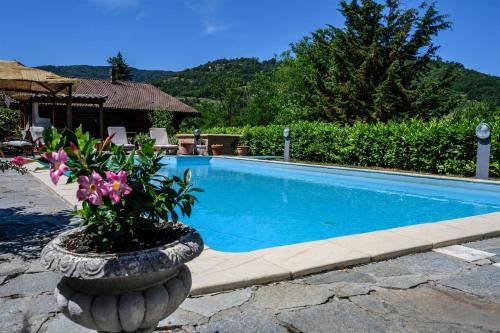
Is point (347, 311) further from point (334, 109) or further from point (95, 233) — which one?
point (334, 109)

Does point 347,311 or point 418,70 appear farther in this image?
point 418,70

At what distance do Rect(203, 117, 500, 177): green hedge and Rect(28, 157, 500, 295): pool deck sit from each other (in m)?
5.96

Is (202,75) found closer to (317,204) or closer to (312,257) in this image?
(317,204)

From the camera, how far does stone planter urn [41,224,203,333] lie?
1.64 m

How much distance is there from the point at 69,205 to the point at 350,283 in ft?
14.6

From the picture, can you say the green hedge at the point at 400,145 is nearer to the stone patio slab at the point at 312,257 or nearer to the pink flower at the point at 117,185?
the stone patio slab at the point at 312,257

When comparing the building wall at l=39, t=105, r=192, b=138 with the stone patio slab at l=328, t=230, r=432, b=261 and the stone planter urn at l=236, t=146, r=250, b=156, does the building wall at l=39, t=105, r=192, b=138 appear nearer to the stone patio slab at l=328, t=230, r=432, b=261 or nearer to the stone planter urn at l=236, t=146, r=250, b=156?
the stone planter urn at l=236, t=146, r=250, b=156

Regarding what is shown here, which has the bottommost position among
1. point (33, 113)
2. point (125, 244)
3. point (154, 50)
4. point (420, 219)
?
point (420, 219)

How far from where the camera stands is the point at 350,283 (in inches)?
124

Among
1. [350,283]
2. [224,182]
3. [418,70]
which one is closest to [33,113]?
[224,182]

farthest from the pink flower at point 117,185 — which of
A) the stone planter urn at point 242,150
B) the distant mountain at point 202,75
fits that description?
the distant mountain at point 202,75

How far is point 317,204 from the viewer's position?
826 cm

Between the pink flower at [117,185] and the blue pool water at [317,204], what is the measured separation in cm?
373

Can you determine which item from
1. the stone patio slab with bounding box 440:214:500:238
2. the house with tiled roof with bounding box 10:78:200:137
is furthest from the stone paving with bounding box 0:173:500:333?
the house with tiled roof with bounding box 10:78:200:137
